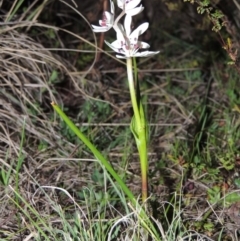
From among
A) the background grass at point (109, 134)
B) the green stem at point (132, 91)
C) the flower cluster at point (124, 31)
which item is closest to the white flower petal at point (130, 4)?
the flower cluster at point (124, 31)

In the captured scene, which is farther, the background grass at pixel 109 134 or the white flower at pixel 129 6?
the background grass at pixel 109 134

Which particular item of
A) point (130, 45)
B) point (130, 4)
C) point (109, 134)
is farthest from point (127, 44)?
point (109, 134)

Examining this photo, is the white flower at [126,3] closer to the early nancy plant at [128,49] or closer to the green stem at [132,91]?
the early nancy plant at [128,49]

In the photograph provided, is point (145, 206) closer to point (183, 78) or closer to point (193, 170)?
point (193, 170)

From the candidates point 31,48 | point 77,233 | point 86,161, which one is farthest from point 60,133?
point 77,233

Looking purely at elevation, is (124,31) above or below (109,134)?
above

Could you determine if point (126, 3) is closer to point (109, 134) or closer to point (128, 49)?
point (128, 49)

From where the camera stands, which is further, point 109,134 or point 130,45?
point 109,134

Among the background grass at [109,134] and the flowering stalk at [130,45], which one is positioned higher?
the flowering stalk at [130,45]
